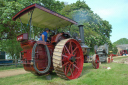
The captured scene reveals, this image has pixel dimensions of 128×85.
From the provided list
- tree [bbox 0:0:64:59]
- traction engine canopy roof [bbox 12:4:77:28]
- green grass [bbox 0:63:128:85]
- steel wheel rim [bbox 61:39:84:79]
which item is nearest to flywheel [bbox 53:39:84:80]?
steel wheel rim [bbox 61:39:84:79]

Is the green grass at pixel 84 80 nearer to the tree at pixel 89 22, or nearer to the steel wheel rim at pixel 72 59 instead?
the steel wheel rim at pixel 72 59

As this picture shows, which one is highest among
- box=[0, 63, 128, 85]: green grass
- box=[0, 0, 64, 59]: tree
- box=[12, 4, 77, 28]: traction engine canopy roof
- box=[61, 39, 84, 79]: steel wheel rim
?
box=[0, 0, 64, 59]: tree

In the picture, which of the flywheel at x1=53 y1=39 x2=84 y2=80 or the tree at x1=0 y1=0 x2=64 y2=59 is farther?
the tree at x1=0 y1=0 x2=64 y2=59

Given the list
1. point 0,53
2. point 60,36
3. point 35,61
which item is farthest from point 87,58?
point 0,53

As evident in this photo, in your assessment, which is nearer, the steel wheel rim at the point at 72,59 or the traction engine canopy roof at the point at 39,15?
the traction engine canopy roof at the point at 39,15

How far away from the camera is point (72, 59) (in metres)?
4.51

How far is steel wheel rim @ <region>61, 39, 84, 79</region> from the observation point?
14.6 feet

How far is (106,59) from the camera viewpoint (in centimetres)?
1031

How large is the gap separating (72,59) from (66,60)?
29 centimetres

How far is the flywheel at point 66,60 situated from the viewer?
3818mm

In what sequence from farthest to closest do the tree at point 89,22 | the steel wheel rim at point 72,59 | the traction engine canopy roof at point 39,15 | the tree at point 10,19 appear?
the tree at point 89,22
the tree at point 10,19
the steel wheel rim at point 72,59
the traction engine canopy roof at point 39,15

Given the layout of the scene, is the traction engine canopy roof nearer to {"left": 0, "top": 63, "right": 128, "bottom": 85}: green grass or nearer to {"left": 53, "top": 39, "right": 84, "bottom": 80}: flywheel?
{"left": 53, "top": 39, "right": 84, "bottom": 80}: flywheel

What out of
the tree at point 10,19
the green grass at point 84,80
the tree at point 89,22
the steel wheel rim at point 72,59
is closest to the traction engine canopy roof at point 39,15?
the steel wheel rim at point 72,59

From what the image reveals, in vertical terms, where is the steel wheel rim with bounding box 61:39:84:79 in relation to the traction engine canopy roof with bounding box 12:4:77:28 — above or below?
below
